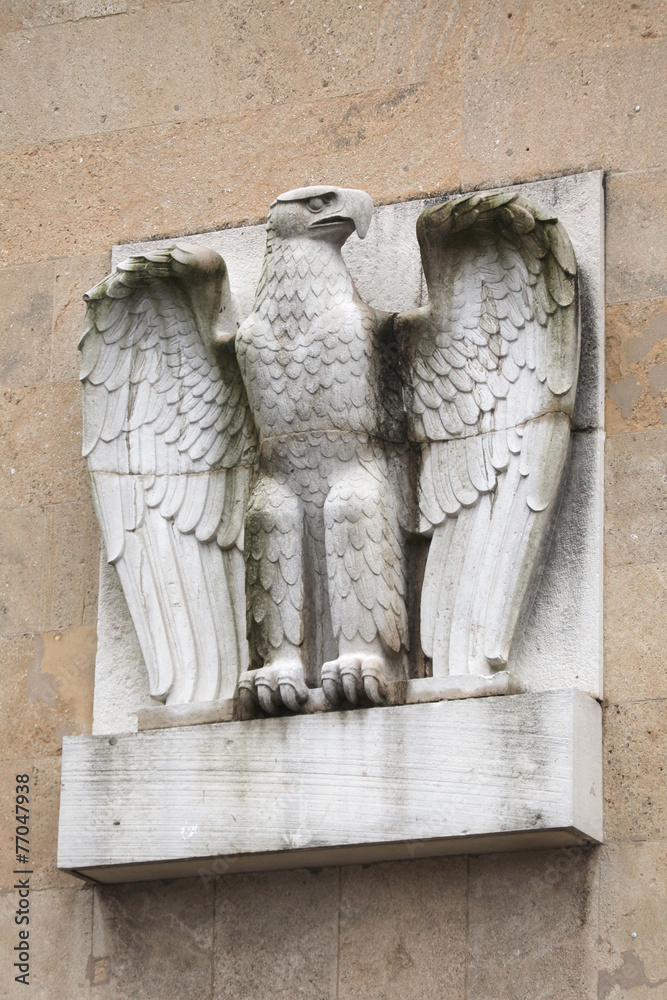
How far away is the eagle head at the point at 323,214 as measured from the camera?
21.4 feet

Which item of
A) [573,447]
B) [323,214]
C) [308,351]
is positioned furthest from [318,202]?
[573,447]

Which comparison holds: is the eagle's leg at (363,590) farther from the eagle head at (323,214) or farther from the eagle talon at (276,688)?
the eagle head at (323,214)

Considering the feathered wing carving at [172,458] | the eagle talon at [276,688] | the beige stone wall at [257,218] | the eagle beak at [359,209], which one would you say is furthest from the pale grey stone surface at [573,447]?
the eagle talon at [276,688]

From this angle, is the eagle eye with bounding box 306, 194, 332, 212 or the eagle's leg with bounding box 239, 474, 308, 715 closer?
the eagle's leg with bounding box 239, 474, 308, 715

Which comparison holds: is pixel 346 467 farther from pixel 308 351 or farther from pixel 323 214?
pixel 323 214

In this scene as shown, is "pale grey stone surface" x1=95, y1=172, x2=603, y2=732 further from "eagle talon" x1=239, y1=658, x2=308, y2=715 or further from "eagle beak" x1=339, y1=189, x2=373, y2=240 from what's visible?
"eagle talon" x1=239, y1=658, x2=308, y2=715

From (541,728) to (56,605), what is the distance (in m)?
1.89

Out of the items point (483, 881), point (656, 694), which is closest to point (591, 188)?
point (656, 694)

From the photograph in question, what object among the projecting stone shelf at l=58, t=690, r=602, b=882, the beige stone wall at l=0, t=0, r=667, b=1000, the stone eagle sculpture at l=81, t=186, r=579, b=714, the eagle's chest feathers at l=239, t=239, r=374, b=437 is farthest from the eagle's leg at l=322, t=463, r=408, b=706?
the beige stone wall at l=0, t=0, r=667, b=1000

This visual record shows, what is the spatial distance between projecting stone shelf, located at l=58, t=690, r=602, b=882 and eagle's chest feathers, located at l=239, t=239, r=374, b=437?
3.11 ft

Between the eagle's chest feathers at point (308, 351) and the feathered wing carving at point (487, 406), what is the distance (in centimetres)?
19

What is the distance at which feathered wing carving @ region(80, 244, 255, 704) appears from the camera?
21.5 feet

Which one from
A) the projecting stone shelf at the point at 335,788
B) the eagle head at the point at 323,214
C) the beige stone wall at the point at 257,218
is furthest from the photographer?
Result: the eagle head at the point at 323,214

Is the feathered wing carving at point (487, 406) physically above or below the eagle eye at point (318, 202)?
below
